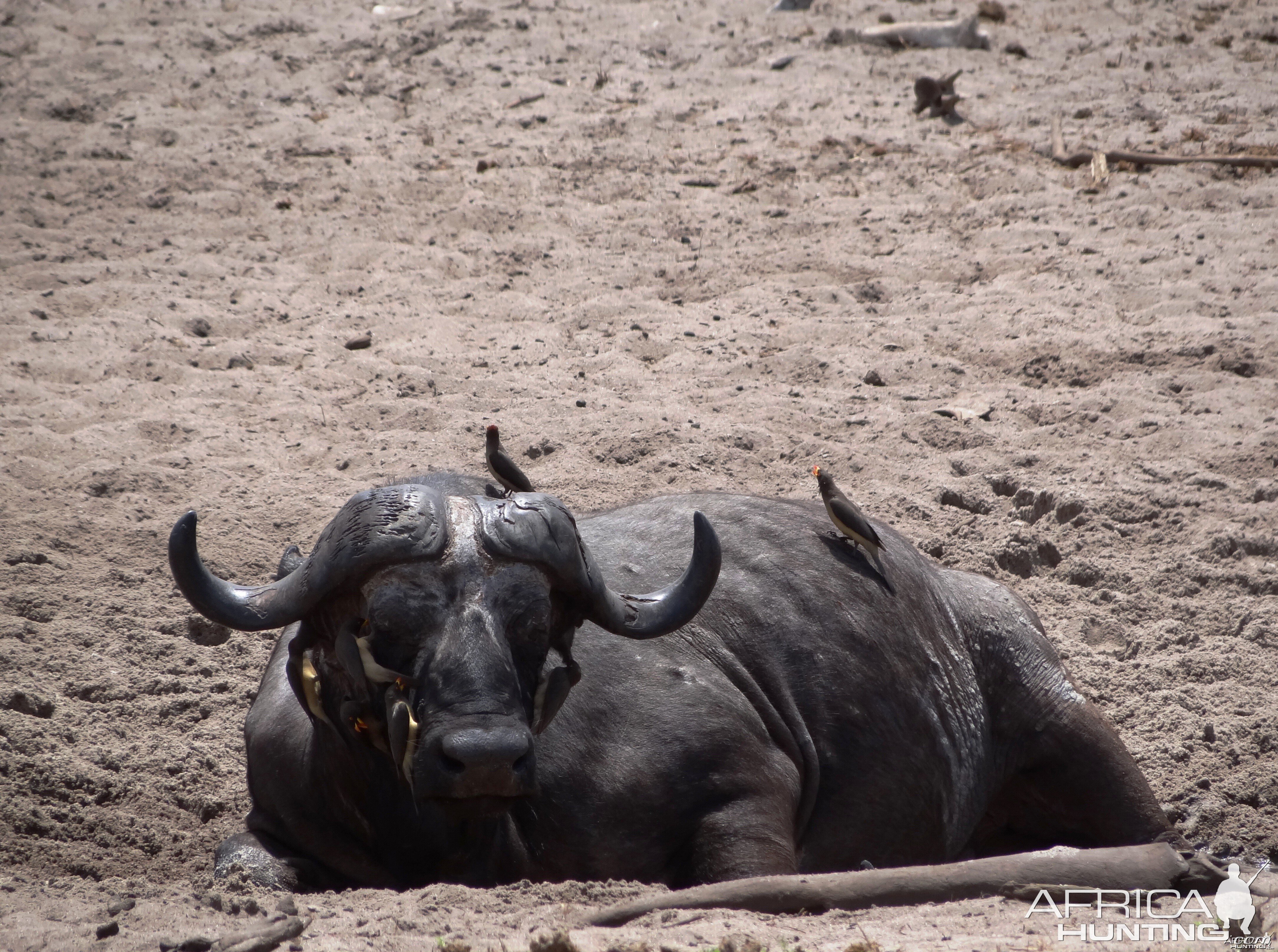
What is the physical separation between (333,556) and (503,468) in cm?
209

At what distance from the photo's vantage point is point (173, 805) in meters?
4.38

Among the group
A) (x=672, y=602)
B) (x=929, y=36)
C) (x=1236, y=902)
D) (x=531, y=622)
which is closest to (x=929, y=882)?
(x=1236, y=902)

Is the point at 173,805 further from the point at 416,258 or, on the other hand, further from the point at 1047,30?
the point at 1047,30

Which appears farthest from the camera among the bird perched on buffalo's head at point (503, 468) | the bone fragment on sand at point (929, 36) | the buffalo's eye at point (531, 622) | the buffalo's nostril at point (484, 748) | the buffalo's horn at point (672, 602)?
the bone fragment on sand at point (929, 36)

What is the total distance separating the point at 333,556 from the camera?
336 centimetres

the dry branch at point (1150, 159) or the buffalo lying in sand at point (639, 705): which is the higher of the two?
the dry branch at point (1150, 159)

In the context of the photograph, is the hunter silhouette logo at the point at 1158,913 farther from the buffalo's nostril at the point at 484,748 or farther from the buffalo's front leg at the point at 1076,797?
the buffalo's nostril at the point at 484,748

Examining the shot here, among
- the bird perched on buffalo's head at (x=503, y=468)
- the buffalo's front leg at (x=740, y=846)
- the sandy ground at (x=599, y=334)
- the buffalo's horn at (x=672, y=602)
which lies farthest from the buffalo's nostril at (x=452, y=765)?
the bird perched on buffalo's head at (x=503, y=468)

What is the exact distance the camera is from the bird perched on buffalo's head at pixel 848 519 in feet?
15.4

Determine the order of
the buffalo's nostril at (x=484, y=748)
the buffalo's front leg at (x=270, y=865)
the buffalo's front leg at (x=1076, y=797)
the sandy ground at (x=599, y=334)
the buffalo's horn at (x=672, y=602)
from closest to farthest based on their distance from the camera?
the buffalo's nostril at (x=484, y=748) → the buffalo's horn at (x=672, y=602) → the buffalo's front leg at (x=270, y=865) → the buffalo's front leg at (x=1076, y=797) → the sandy ground at (x=599, y=334)

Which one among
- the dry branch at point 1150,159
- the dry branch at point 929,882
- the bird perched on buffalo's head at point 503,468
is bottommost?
the dry branch at point 929,882

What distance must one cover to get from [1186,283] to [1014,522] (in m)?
2.51

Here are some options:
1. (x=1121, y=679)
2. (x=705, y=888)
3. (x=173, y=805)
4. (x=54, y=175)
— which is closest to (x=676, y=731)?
(x=705, y=888)

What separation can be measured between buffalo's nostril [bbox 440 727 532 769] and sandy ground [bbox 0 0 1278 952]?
386 mm
